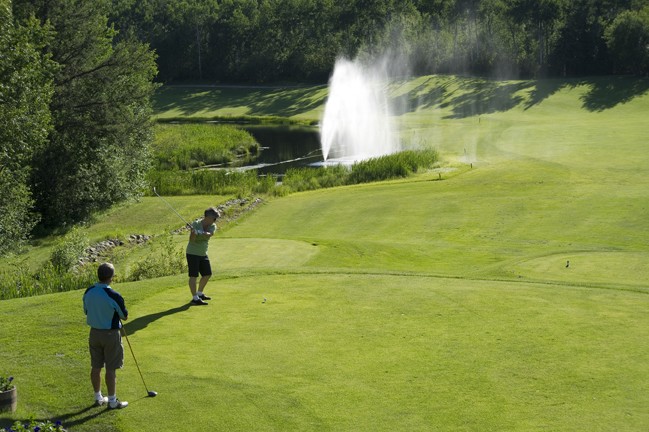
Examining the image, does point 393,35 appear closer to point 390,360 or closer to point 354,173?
point 354,173

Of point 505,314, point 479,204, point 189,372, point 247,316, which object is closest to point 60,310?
point 247,316

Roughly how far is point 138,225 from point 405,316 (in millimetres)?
26835

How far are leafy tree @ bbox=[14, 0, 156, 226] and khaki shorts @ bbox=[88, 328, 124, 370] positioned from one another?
114ft

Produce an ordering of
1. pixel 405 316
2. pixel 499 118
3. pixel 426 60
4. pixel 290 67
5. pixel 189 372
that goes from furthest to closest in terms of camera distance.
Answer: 1. pixel 290 67
2. pixel 426 60
3. pixel 499 118
4. pixel 405 316
5. pixel 189 372

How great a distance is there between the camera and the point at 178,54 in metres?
165

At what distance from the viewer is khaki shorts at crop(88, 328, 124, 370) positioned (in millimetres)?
12547

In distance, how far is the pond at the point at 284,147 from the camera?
242 ft

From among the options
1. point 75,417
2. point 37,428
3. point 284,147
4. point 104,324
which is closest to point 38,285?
point 104,324

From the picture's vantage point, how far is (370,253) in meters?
28.9

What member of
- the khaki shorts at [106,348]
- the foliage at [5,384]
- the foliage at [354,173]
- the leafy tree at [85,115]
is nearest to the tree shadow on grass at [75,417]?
the foliage at [5,384]

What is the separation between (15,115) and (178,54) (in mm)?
135204

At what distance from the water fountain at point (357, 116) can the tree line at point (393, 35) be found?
161 inches

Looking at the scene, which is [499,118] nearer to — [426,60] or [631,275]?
[426,60]

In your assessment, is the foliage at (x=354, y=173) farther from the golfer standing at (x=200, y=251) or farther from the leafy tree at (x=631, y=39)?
the leafy tree at (x=631, y=39)
